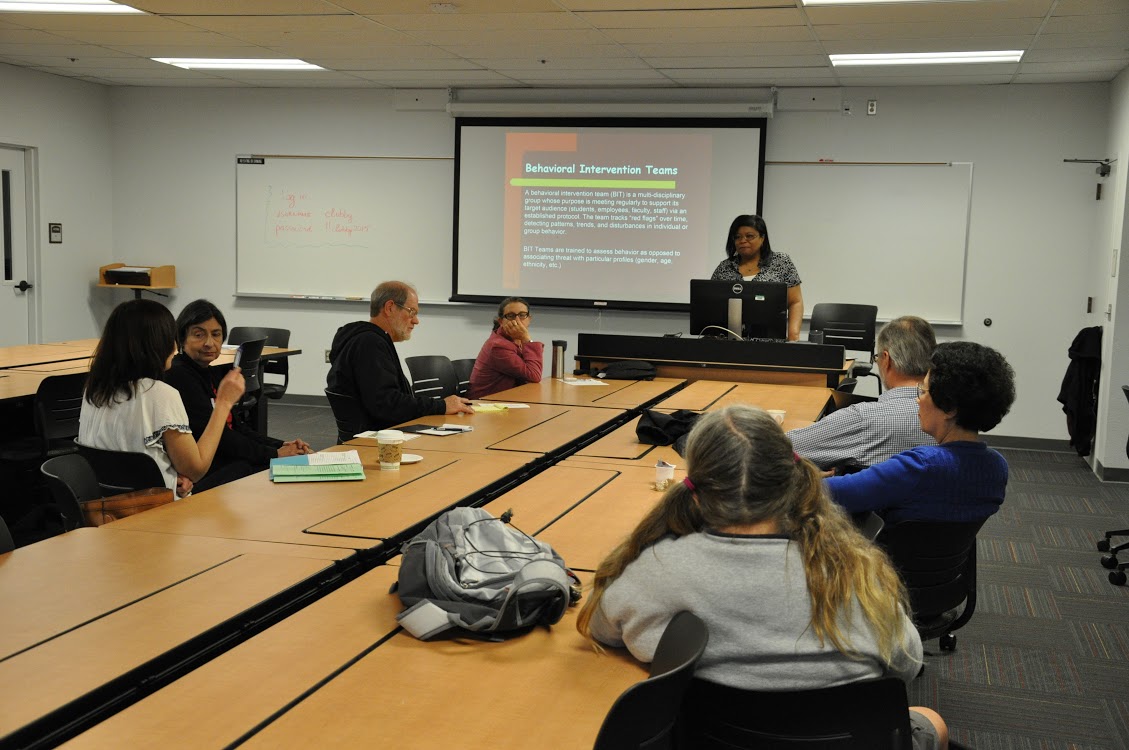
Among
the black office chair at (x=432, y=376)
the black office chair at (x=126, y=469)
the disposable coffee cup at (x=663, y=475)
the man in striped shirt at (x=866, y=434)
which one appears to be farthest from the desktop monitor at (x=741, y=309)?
the black office chair at (x=126, y=469)

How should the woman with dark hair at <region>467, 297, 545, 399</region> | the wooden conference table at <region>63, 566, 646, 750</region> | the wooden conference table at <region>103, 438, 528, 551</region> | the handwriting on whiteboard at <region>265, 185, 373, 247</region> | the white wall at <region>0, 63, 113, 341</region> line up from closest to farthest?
the wooden conference table at <region>63, 566, 646, 750</region> < the wooden conference table at <region>103, 438, 528, 551</region> < the woman with dark hair at <region>467, 297, 545, 399</region> < the white wall at <region>0, 63, 113, 341</region> < the handwriting on whiteboard at <region>265, 185, 373, 247</region>

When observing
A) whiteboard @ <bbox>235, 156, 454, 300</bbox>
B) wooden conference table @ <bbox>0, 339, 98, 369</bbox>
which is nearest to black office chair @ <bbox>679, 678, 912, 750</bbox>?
wooden conference table @ <bbox>0, 339, 98, 369</bbox>

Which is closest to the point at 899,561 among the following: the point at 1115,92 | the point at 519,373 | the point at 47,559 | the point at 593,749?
the point at 593,749

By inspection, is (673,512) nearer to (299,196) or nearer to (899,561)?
(899,561)

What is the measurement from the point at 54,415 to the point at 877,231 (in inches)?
230

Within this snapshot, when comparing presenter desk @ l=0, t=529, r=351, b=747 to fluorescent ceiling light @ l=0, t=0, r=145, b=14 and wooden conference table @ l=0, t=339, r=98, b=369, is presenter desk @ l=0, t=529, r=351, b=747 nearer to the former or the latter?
wooden conference table @ l=0, t=339, r=98, b=369

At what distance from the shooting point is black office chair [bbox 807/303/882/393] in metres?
7.18

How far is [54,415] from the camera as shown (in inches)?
181

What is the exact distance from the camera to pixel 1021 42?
19.7 feet

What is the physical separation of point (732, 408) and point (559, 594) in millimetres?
475

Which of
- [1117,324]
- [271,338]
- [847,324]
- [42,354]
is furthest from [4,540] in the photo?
[1117,324]

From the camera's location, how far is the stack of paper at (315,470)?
2.98 m

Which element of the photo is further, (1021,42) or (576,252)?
(576,252)

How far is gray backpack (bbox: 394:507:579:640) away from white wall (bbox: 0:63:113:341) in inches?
302
